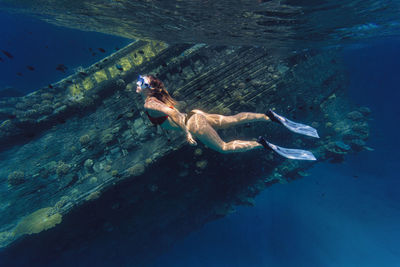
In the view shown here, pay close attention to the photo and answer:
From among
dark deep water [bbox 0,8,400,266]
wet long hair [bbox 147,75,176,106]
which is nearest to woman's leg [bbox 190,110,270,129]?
wet long hair [bbox 147,75,176,106]

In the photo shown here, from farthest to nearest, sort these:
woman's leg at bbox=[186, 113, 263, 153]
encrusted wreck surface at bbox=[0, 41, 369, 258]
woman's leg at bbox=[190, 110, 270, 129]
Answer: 1. encrusted wreck surface at bbox=[0, 41, 369, 258]
2. woman's leg at bbox=[190, 110, 270, 129]
3. woman's leg at bbox=[186, 113, 263, 153]

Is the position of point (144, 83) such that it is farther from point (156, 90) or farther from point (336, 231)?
point (336, 231)

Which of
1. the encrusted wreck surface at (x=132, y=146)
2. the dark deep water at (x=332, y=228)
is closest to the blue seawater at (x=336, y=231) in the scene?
the dark deep water at (x=332, y=228)

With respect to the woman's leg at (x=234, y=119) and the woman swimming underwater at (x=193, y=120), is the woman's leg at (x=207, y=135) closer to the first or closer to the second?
the woman swimming underwater at (x=193, y=120)

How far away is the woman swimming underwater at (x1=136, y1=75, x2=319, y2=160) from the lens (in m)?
3.47

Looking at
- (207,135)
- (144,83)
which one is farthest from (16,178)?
(207,135)

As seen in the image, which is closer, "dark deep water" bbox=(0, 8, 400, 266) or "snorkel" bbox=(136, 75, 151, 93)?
"snorkel" bbox=(136, 75, 151, 93)

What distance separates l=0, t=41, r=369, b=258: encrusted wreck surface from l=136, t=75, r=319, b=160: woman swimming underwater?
2.42 m

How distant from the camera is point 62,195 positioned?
8352 millimetres

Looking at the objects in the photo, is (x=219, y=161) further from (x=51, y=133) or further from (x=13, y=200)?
(x=13, y=200)

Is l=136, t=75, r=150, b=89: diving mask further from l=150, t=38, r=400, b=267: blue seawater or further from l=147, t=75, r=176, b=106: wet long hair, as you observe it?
l=150, t=38, r=400, b=267: blue seawater

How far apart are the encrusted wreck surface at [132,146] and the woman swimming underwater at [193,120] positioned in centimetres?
242

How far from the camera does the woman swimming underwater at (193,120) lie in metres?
3.47

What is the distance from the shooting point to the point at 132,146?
8.33 meters
